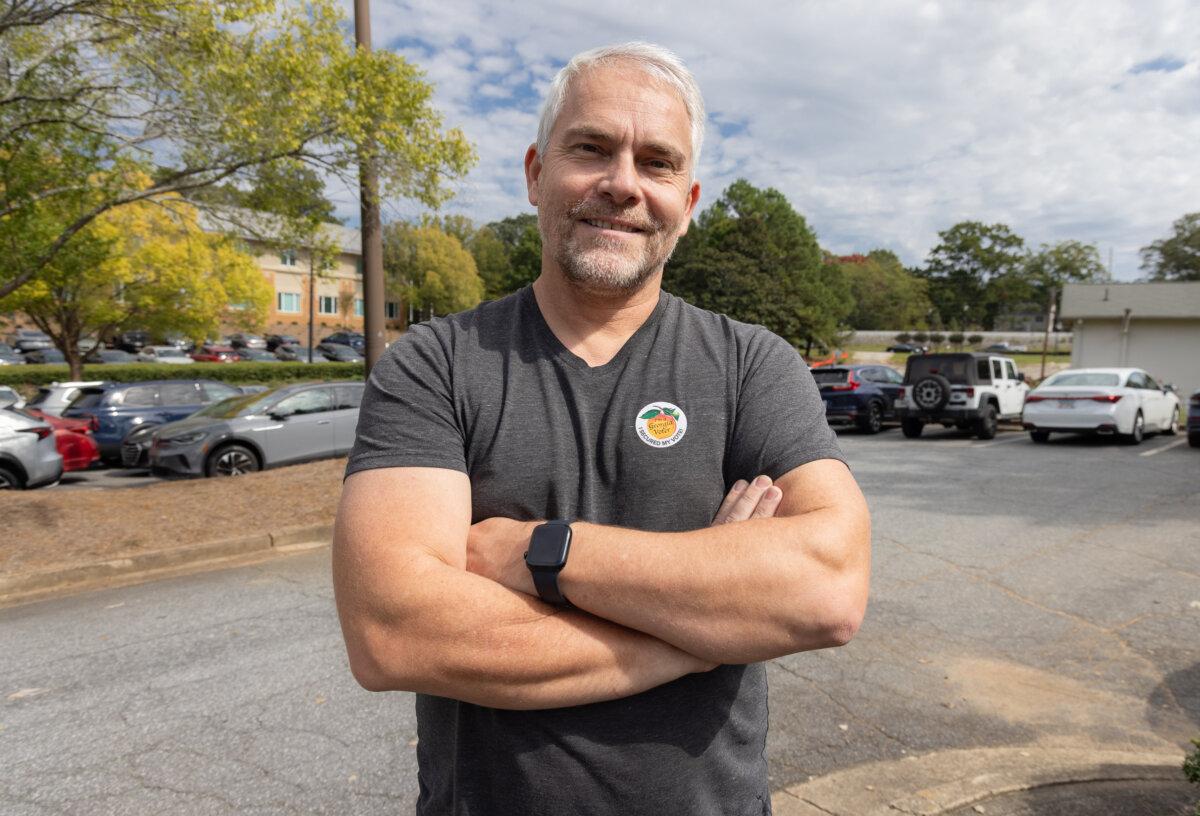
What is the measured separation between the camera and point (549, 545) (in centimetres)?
147

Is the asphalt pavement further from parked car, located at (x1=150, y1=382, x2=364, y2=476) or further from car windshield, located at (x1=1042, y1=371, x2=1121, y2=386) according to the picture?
car windshield, located at (x1=1042, y1=371, x2=1121, y2=386)

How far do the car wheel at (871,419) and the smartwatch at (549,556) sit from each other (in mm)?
19495

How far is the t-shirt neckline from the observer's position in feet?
5.53

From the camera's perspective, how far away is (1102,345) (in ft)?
90.4

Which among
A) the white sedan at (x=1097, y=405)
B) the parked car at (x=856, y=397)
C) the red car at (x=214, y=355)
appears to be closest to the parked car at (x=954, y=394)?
the white sedan at (x=1097, y=405)

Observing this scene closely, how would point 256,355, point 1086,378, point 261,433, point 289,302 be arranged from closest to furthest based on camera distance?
point 261,433 < point 1086,378 < point 256,355 < point 289,302

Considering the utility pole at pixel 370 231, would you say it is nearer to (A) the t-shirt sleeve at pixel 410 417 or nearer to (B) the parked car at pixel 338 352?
(A) the t-shirt sleeve at pixel 410 417

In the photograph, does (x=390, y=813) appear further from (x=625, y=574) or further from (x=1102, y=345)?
(x=1102, y=345)

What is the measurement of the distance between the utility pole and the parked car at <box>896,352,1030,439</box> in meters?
12.2

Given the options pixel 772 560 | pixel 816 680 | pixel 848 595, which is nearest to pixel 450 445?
Result: pixel 772 560

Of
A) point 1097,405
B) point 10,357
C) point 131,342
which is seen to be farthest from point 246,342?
point 1097,405

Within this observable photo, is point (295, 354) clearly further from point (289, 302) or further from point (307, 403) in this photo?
point (307, 403)

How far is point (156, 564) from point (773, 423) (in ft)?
23.6

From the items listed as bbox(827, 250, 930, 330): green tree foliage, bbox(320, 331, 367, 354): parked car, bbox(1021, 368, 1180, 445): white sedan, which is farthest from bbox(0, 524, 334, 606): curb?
bbox(827, 250, 930, 330): green tree foliage
